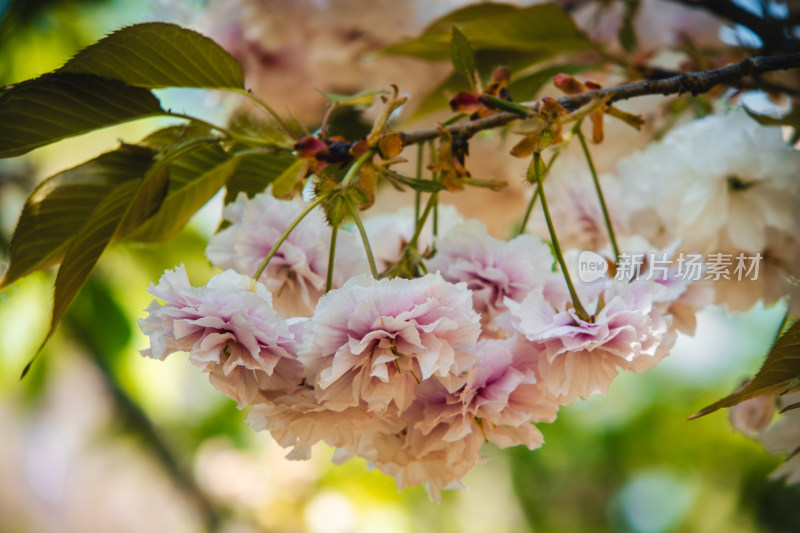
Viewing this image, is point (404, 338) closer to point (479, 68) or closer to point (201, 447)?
point (479, 68)

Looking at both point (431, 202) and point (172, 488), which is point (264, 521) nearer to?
point (172, 488)

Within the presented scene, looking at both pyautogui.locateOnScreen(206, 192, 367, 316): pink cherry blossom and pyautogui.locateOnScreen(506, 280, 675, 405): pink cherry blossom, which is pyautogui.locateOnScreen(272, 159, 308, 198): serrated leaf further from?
pyautogui.locateOnScreen(506, 280, 675, 405): pink cherry blossom

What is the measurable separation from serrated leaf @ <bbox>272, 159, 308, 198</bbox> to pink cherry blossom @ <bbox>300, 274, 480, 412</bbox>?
130mm

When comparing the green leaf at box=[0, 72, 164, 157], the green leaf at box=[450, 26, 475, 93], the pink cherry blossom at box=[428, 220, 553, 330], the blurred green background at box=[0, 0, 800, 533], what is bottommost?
the blurred green background at box=[0, 0, 800, 533]

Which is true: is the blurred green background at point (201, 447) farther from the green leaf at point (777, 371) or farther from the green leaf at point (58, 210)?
the green leaf at point (777, 371)

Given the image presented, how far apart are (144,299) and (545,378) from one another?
3.10ft

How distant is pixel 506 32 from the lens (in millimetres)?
448

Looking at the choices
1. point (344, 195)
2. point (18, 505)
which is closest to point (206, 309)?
point (344, 195)

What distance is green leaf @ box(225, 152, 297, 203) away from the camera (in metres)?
0.36

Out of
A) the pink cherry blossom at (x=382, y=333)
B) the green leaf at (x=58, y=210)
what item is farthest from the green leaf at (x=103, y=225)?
the pink cherry blossom at (x=382, y=333)

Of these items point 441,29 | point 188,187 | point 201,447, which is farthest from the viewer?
point 201,447

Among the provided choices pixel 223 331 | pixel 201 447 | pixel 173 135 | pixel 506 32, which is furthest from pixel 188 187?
pixel 201 447

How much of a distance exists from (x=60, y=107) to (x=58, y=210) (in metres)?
0.05

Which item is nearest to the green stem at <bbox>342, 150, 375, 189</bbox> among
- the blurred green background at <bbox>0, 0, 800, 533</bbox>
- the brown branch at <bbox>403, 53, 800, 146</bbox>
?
the brown branch at <bbox>403, 53, 800, 146</bbox>
